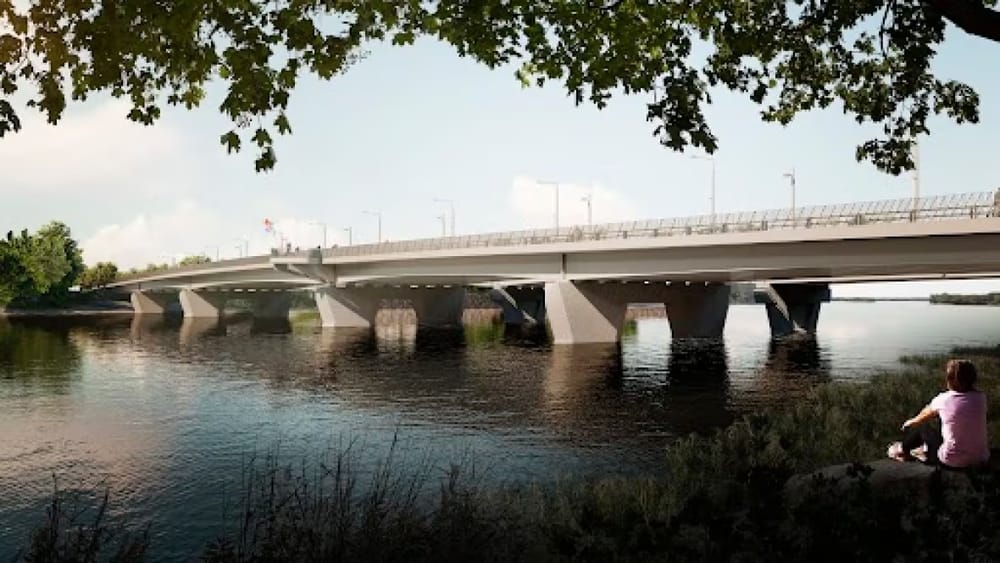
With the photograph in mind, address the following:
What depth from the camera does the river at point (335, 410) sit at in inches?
655

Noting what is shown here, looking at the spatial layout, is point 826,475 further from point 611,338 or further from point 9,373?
point 611,338

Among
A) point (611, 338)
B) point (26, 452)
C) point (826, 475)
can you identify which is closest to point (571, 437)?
point (826, 475)

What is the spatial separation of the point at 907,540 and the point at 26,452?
67.1 ft

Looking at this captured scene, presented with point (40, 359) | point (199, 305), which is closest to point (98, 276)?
point (199, 305)

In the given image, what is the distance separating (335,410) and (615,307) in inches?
1482

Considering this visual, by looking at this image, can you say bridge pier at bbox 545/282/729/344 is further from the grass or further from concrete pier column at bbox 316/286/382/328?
the grass

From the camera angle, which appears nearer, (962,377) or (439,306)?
(962,377)

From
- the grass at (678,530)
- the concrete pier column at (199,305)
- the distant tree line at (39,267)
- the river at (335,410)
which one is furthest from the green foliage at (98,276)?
the grass at (678,530)

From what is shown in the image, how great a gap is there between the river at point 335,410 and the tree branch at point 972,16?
11002 millimetres

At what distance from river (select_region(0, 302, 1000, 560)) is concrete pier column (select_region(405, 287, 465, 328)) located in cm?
4326

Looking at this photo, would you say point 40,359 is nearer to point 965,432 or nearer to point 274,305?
point 965,432

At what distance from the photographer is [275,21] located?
9.41 m

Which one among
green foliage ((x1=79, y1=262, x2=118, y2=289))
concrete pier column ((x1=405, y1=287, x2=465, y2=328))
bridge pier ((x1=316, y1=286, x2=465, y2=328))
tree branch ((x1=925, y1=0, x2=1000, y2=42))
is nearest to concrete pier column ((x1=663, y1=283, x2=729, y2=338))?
bridge pier ((x1=316, y1=286, x2=465, y2=328))

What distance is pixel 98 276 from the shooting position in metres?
171
